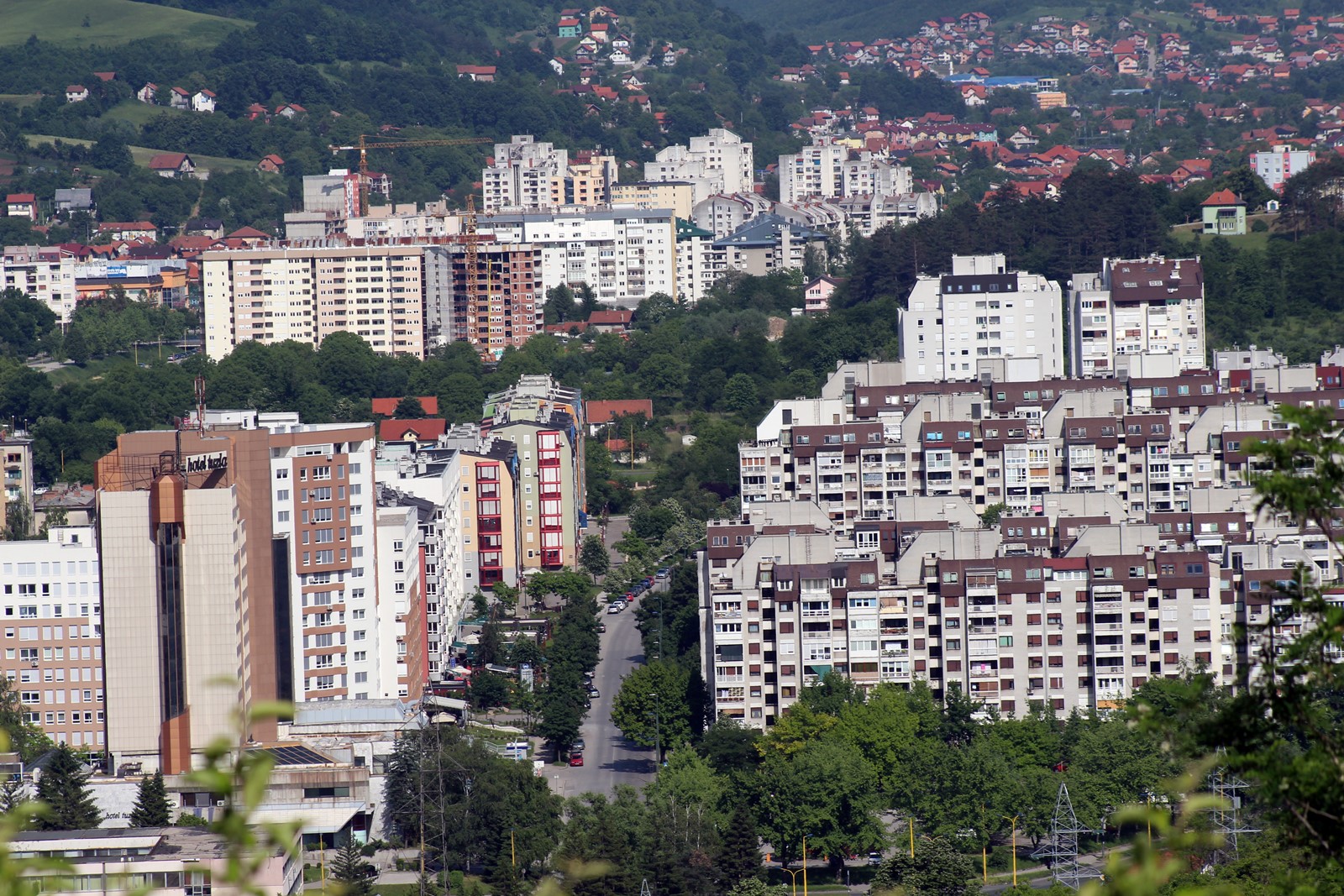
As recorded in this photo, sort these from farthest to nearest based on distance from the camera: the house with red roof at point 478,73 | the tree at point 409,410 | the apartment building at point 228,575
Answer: the house with red roof at point 478,73 → the tree at point 409,410 → the apartment building at point 228,575

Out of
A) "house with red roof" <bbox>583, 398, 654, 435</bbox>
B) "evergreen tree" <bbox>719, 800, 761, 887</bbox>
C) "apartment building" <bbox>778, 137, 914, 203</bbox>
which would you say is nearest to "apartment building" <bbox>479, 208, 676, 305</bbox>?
"apartment building" <bbox>778, 137, 914, 203</bbox>

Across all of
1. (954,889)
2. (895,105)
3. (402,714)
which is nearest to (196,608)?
(402,714)

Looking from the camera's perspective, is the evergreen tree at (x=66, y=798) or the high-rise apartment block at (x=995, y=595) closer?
the evergreen tree at (x=66, y=798)

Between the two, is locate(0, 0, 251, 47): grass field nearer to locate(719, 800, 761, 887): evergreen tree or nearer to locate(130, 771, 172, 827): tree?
locate(130, 771, 172, 827): tree

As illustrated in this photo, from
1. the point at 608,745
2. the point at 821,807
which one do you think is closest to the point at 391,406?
the point at 608,745

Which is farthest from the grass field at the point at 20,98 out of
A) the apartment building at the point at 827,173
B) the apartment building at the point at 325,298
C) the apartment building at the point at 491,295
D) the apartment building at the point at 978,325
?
the apartment building at the point at 978,325

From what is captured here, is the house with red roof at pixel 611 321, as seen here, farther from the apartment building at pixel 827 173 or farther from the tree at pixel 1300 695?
the tree at pixel 1300 695

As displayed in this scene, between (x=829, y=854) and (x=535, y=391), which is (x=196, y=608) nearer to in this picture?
(x=829, y=854)
